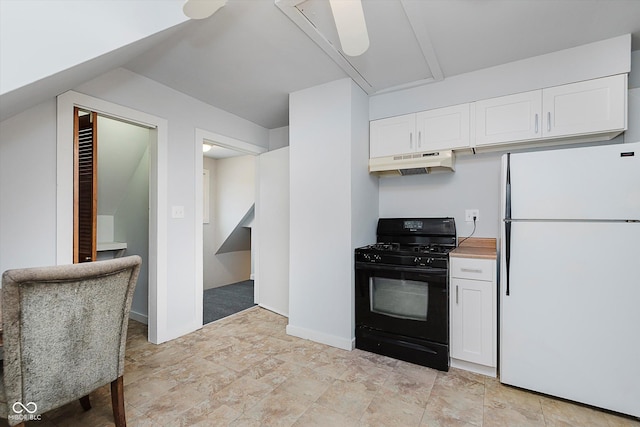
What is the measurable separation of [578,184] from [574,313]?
0.83 meters

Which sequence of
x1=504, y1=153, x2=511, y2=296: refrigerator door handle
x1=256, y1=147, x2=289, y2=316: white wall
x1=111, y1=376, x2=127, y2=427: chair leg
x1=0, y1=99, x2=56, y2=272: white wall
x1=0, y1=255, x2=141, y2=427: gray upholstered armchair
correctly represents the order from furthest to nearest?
x1=256, y1=147, x2=289, y2=316: white wall < x1=504, y1=153, x2=511, y2=296: refrigerator door handle < x1=0, y1=99, x2=56, y2=272: white wall < x1=111, y1=376, x2=127, y2=427: chair leg < x1=0, y1=255, x2=141, y2=427: gray upholstered armchair

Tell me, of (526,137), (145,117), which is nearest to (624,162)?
(526,137)

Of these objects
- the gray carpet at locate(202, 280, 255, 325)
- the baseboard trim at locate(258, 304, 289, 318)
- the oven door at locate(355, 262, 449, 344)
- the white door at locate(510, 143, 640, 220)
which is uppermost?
the white door at locate(510, 143, 640, 220)

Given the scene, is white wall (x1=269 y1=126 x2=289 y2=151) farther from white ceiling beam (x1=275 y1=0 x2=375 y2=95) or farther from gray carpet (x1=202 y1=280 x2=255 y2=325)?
gray carpet (x1=202 y1=280 x2=255 y2=325)

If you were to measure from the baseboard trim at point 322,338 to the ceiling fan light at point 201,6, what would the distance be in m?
2.60

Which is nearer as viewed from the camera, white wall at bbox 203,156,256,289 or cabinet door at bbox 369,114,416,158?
cabinet door at bbox 369,114,416,158

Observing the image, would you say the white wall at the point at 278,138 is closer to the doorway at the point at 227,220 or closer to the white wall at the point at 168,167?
the white wall at the point at 168,167

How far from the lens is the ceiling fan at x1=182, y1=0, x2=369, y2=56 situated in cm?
120

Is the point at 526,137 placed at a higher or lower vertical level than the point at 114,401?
higher

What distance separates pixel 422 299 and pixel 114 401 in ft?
7.06

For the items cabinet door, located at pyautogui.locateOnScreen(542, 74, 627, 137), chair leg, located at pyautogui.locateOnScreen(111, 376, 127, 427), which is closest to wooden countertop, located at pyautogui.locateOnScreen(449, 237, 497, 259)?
cabinet door, located at pyautogui.locateOnScreen(542, 74, 627, 137)

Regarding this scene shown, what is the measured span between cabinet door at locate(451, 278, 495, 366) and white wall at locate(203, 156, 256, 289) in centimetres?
358

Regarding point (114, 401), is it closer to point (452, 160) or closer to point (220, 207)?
point (452, 160)

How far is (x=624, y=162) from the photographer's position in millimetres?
1750
